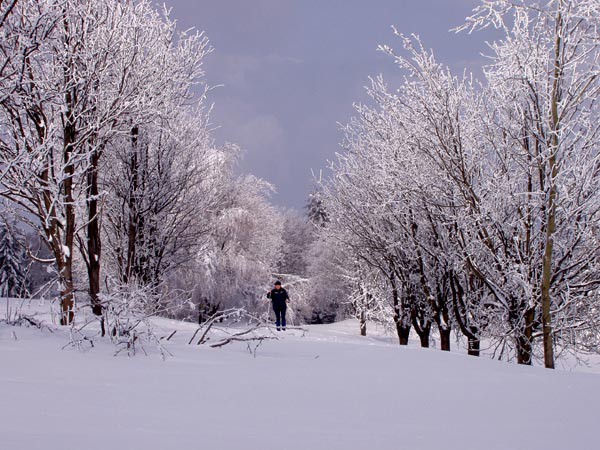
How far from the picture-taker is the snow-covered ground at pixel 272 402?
7.70 feet

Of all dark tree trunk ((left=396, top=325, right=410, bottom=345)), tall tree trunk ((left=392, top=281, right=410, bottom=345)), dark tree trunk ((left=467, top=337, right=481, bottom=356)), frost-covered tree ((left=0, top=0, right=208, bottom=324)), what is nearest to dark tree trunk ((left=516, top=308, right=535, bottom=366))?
dark tree trunk ((left=467, top=337, right=481, bottom=356))

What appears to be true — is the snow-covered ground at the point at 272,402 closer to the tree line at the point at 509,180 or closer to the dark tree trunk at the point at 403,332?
the tree line at the point at 509,180

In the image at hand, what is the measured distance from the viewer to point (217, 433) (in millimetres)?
2430

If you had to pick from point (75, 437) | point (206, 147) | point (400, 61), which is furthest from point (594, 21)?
point (206, 147)

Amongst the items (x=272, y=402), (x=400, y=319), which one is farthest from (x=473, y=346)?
(x=272, y=402)

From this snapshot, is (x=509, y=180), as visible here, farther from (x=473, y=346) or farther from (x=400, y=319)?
(x=400, y=319)

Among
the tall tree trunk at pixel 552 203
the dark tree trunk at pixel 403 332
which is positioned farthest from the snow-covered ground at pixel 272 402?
the dark tree trunk at pixel 403 332

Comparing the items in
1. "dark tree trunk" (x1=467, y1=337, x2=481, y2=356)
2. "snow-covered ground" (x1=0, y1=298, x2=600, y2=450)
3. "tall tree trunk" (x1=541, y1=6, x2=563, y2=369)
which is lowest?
"dark tree trunk" (x1=467, y1=337, x2=481, y2=356)

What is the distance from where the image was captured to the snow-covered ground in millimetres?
2346

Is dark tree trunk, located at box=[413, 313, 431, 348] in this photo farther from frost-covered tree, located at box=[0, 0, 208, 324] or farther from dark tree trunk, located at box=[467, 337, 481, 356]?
frost-covered tree, located at box=[0, 0, 208, 324]

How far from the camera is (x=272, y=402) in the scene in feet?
10.4

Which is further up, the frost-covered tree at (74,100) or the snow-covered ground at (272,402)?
the frost-covered tree at (74,100)

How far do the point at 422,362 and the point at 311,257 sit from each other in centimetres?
3181

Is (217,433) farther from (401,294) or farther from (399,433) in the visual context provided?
(401,294)
